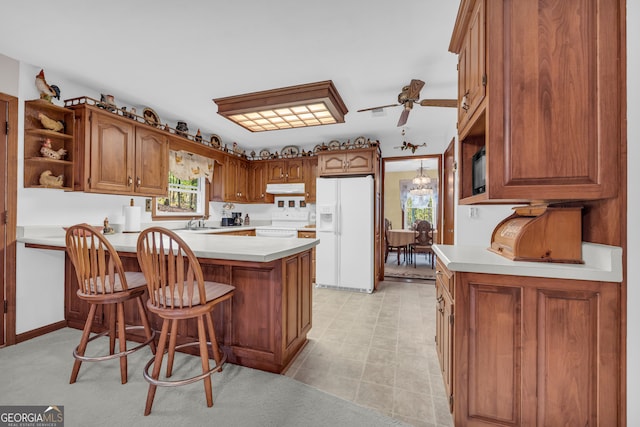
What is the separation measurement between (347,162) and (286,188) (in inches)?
51.7

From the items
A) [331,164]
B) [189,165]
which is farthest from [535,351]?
[189,165]

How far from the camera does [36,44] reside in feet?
6.97

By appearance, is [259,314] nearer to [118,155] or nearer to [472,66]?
[472,66]

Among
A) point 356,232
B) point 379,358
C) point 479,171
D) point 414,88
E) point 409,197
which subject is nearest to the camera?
point 479,171

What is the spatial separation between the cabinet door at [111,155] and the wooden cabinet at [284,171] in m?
2.43

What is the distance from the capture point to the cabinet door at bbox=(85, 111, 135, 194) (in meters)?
2.63

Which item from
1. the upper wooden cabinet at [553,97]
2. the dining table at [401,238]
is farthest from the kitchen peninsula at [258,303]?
the dining table at [401,238]

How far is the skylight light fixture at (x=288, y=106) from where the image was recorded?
2.69m

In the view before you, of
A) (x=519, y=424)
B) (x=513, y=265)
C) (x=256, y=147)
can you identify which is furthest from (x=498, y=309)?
(x=256, y=147)

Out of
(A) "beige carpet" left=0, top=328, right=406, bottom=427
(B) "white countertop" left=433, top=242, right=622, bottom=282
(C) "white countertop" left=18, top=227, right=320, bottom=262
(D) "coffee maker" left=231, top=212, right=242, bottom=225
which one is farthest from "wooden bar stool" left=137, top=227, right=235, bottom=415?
(D) "coffee maker" left=231, top=212, right=242, bottom=225

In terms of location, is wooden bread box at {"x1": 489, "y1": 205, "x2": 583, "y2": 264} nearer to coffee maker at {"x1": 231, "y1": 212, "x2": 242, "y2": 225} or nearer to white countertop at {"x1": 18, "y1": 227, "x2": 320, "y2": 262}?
white countertop at {"x1": 18, "y1": 227, "x2": 320, "y2": 262}

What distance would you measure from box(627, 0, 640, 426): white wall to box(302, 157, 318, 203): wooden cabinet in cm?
399

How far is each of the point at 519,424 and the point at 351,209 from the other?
→ 10.1 ft

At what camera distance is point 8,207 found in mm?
2336
